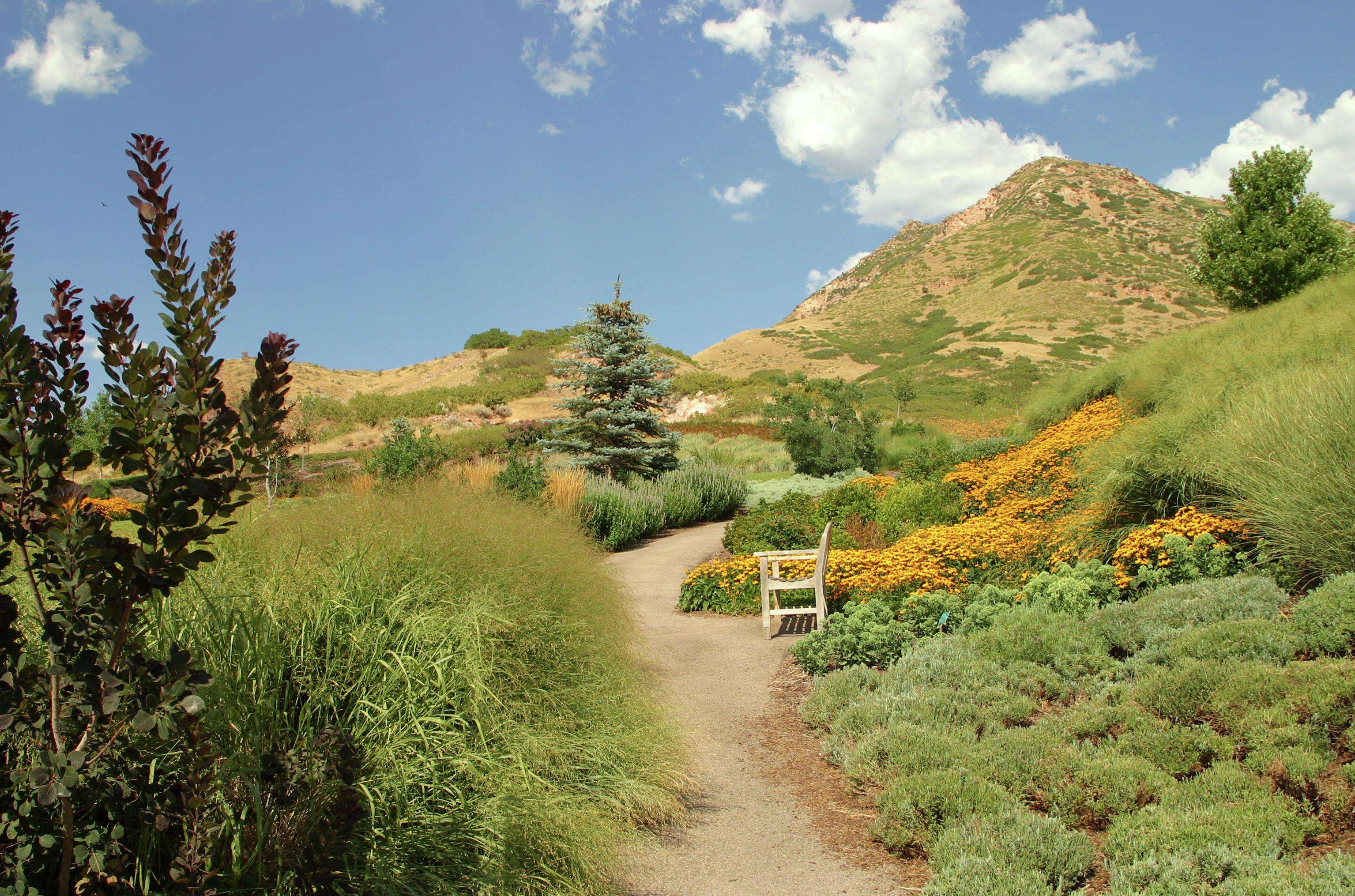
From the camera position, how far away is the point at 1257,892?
99.6 inches

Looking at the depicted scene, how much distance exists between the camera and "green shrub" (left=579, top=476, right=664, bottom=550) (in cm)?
1246

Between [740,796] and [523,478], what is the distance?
28.0 ft

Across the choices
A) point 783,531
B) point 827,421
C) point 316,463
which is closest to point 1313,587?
point 783,531

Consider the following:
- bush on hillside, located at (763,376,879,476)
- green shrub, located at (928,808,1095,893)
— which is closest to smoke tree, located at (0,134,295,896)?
green shrub, located at (928,808,1095,893)

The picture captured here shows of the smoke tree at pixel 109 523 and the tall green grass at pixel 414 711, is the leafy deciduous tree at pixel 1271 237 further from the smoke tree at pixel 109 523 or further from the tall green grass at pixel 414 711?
the smoke tree at pixel 109 523

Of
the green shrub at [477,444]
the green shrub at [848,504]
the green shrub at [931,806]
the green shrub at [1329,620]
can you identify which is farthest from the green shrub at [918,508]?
the green shrub at [477,444]

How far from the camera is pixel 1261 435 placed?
574 cm

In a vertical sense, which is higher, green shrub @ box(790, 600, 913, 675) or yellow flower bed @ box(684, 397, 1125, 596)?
yellow flower bed @ box(684, 397, 1125, 596)

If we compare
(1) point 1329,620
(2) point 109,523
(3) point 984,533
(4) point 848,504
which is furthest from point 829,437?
(2) point 109,523

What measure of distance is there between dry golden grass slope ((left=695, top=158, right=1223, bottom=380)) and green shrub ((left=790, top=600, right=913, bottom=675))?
173 ft

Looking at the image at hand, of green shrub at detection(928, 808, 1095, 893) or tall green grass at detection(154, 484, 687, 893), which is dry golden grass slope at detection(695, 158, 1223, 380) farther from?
tall green grass at detection(154, 484, 687, 893)

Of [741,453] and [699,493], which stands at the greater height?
[741,453]

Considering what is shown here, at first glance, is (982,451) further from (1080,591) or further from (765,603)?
(1080,591)

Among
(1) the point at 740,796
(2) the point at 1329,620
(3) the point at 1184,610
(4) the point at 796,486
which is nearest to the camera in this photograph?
(2) the point at 1329,620
